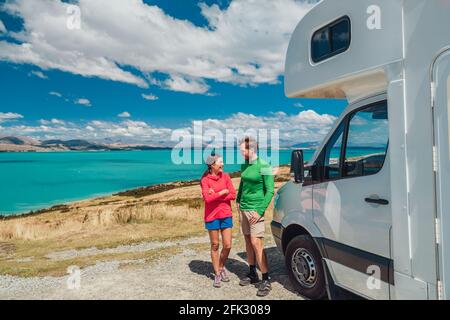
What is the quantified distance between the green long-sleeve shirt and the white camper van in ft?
1.21

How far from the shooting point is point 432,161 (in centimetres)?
290

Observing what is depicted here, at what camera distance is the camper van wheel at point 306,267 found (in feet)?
15.1

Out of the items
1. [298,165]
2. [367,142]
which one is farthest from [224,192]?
[367,142]

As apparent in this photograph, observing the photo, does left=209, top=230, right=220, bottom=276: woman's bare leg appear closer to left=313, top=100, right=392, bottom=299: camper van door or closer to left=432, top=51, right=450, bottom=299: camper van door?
left=313, top=100, right=392, bottom=299: camper van door

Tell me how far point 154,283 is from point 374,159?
4103mm

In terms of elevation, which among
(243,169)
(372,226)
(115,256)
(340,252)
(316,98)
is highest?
(316,98)

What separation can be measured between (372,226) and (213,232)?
245cm

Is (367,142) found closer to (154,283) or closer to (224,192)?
(224,192)

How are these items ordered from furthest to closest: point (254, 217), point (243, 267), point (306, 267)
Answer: point (243, 267) < point (254, 217) < point (306, 267)

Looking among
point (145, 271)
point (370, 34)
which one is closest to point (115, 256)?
point (145, 271)

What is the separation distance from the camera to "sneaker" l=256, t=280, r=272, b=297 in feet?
16.5

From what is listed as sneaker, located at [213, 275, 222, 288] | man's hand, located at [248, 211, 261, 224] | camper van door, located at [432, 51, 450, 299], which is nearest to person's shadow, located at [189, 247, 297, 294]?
sneaker, located at [213, 275, 222, 288]

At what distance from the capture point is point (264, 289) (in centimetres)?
506
